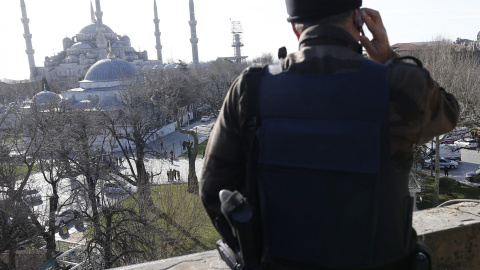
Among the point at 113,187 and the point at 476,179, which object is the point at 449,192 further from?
the point at 113,187

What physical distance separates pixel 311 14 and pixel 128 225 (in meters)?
10.1

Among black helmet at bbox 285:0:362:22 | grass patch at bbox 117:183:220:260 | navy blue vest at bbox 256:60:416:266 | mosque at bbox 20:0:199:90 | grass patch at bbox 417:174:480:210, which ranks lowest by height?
grass patch at bbox 417:174:480:210

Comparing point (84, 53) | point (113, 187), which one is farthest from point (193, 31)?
point (113, 187)

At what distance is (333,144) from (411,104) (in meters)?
0.28

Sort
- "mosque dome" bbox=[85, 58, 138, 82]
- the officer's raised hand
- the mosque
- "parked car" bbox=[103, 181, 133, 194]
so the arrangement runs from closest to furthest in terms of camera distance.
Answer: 1. the officer's raised hand
2. "parked car" bbox=[103, 181, 133, 194]
3. "mosque dome" bbox=[85, 58, 138, 82]
4. the mosque

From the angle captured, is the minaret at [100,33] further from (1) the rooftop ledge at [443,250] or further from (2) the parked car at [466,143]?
(1) the rooftop ledge at [443,250]

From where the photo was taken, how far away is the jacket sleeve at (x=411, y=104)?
1.30m

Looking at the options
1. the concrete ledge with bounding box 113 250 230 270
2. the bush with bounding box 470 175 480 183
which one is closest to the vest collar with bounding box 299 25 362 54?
the concrete ledge with bounding box 113 250 230 270

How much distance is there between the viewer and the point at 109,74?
38312 mm

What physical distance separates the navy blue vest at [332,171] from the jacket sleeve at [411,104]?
0.04 metres

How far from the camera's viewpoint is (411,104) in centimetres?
131

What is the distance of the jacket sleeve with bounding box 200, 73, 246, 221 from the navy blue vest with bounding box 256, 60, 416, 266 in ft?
0.39

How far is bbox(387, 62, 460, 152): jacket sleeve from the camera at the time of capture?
130 cm

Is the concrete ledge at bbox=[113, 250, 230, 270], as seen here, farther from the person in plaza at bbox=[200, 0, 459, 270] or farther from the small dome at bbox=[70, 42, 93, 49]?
the small dome at bbox=[70, 42, 93, 49]
